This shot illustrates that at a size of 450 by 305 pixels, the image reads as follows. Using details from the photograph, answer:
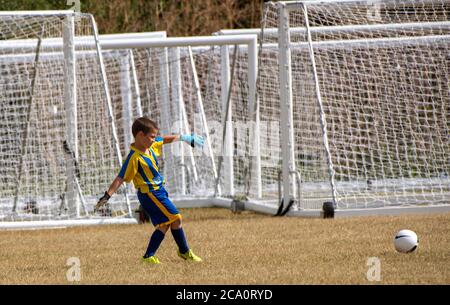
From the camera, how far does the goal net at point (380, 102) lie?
15.6 m

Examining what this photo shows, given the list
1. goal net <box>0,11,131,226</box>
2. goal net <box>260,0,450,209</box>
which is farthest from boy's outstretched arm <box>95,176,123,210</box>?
goal net <box>260,0,450,209</box>

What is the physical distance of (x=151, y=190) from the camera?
10320 mm

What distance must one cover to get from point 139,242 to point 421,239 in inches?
120

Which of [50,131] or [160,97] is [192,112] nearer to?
[160,97]

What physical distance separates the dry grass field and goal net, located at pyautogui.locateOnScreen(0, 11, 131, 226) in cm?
195

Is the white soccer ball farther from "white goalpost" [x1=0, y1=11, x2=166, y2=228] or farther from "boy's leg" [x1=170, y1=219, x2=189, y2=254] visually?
"white goalpost" [x1=0, y1=11, x2=166, y2=228]

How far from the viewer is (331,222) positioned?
44.1 ft

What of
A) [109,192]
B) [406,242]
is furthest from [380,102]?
[109,192]

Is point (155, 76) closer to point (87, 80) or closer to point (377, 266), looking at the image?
point (87, 80)

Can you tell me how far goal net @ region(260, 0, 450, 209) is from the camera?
614 inches

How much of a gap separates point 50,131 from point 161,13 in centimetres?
1083

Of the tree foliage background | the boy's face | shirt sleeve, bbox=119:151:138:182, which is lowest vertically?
shirt sleeve, bbox=119:151:138:182
